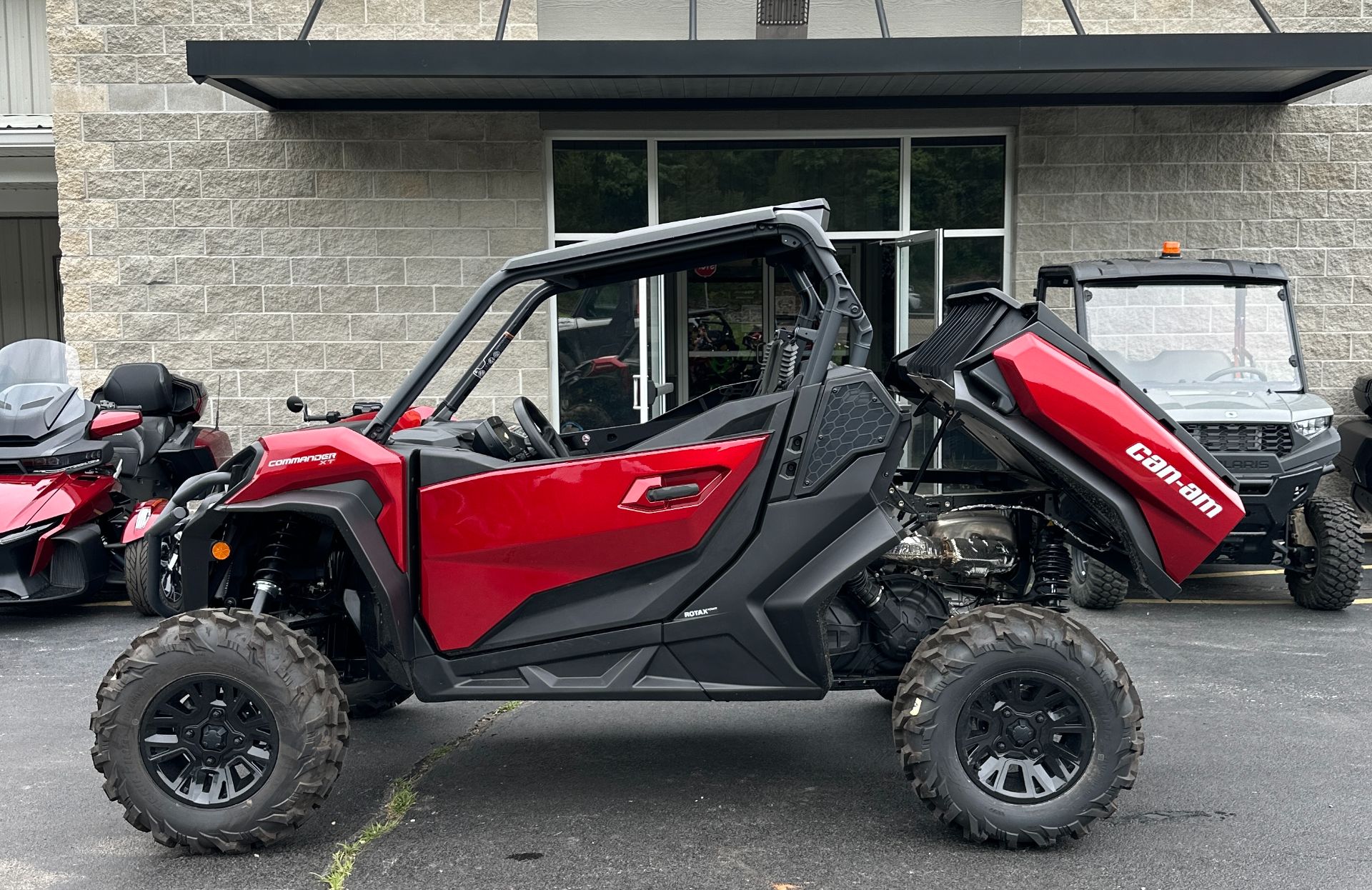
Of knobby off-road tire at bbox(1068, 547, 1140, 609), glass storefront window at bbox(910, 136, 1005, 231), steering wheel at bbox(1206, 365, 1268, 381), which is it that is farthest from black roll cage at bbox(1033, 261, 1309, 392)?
glass storefront window at bbox(910, 136, 1005, 231)

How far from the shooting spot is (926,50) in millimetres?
9602

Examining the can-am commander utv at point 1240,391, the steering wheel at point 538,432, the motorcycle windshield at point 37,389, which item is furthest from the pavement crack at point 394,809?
the can-am commander utv at point 1240,391

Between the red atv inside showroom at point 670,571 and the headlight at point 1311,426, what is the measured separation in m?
3.81

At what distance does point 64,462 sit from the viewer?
8211 mm

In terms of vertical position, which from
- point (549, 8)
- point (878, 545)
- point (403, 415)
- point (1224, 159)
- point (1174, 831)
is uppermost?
point (549, 8)

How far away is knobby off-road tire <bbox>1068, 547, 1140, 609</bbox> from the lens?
823cm

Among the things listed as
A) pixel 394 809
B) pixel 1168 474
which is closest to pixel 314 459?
pixel 394 809

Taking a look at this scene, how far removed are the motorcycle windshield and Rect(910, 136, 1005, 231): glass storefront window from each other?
A: 24.2ft

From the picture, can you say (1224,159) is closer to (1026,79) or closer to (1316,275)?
(1316,275)

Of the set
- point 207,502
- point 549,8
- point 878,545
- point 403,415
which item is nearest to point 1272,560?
point 878,545

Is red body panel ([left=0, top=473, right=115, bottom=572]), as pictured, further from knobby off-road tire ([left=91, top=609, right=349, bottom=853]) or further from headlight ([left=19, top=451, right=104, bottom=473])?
knobby off-road tire ([left=91, top=609, right=349, bottom=853])

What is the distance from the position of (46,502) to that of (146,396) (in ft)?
4.69

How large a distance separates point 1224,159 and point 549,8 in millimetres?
6380

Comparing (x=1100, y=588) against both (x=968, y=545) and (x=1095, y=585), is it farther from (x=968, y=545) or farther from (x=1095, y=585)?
(x=968, y=545)
